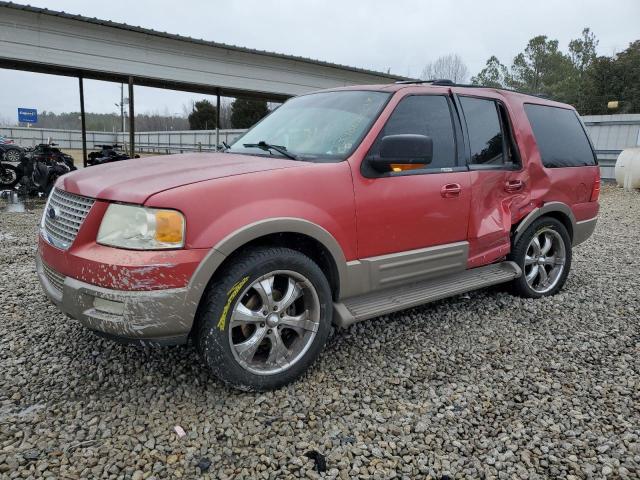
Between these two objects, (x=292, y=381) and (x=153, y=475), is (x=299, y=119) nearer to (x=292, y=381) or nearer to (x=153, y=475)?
(x=292, y=381)

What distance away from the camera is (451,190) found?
3.50 metres

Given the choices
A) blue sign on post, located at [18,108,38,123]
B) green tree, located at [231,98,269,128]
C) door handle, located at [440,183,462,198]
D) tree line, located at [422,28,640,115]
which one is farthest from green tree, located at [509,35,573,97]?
door handle, located at [440,183,462,198]

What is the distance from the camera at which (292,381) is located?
2889 millimetres

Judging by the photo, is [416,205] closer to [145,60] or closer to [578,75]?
[145,60]

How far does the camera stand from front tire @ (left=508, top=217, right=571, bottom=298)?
4.34 meters

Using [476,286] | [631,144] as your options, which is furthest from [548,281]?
[631,144]

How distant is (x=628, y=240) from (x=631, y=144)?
12062mm

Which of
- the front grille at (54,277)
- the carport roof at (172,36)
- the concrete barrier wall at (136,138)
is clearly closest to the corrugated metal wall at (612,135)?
the carport roof at (172,36)

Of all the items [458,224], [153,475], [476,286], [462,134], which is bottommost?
[153,475]

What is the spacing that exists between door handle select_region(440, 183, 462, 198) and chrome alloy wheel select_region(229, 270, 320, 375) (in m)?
1.31

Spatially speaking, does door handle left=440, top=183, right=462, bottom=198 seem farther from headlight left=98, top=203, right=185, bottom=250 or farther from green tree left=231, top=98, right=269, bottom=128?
green tree left=231, top=98, right=269, bottom=128

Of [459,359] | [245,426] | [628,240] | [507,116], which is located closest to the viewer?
[245,426]

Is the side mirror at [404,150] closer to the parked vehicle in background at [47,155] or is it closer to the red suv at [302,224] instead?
the red suv at [302,224]

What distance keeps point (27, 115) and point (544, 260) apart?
112 ft
